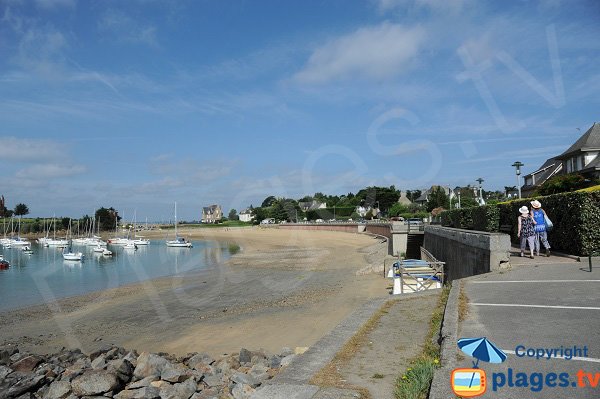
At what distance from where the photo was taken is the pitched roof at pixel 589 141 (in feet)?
134

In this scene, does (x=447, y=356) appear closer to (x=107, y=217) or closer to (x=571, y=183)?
(x=571, y=183)

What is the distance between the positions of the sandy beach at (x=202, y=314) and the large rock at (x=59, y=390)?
173 inches

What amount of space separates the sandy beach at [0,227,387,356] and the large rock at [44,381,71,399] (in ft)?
14.4

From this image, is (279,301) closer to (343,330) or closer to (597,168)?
(343,330)

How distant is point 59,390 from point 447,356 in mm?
8273

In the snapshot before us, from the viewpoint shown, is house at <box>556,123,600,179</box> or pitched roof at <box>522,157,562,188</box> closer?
house at <box>556,123,600,179</box>

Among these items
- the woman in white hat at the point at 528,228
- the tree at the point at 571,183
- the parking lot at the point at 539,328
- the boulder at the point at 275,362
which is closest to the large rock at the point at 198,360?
the boulder at the point at 275,362

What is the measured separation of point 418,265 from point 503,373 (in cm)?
1374

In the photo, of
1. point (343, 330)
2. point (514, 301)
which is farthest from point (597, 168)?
point (343, 330)

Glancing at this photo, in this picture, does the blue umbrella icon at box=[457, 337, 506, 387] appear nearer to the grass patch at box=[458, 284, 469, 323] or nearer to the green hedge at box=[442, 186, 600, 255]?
the grass patch at box=[458, 284, 469, 323]

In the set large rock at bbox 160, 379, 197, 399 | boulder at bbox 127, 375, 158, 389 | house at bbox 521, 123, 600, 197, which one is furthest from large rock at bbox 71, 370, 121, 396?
house at bbox 521, 123, 600, 197

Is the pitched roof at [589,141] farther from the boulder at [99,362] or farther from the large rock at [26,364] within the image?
the large rock at [26,364]

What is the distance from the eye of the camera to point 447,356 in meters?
5.94

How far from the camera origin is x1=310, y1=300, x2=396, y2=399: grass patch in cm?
556
